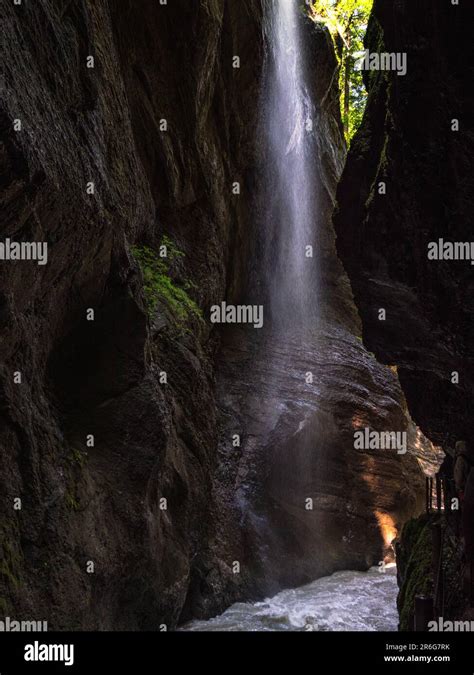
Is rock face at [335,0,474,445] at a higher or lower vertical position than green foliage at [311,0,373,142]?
lower

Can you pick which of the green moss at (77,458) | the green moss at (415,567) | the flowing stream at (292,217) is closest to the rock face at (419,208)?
the green moss at (415,567)

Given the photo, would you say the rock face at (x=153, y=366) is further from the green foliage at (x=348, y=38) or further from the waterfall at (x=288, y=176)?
the green foliage at (x=348, y=38)

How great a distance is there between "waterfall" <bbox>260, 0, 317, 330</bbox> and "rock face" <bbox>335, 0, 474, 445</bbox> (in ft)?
31.2

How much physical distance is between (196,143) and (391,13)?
6988mm

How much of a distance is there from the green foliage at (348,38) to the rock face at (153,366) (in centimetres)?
440

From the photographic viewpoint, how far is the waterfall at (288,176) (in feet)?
59.4

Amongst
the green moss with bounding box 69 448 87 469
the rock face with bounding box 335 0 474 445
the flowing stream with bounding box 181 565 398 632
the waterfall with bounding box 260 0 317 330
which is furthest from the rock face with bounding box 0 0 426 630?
the rock face with bounding box 335 0 474 445

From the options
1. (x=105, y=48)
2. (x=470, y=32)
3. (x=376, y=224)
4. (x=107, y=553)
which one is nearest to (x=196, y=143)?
(x=105, y=48)

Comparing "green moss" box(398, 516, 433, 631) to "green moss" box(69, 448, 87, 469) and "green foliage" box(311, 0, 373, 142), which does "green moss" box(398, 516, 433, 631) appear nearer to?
"green moss" box(69, 448, 87, 469)

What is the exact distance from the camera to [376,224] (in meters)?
8.03

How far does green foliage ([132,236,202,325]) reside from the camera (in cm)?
1155

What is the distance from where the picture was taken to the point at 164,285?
1211 centimetres
